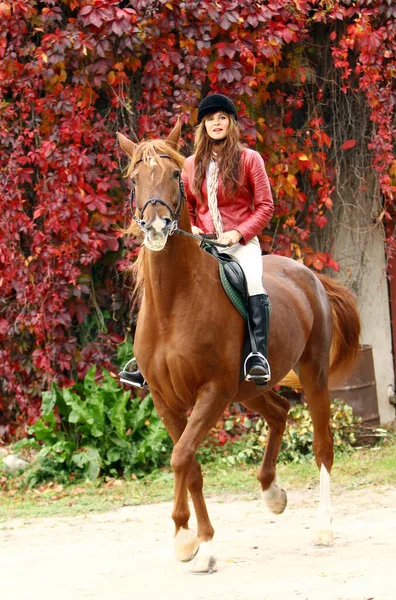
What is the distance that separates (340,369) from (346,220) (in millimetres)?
2948

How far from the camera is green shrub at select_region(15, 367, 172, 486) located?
8.56m

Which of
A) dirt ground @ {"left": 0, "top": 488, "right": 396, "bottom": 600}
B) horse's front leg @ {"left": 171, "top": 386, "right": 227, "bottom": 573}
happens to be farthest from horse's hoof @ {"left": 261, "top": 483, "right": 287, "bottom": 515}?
horse's front leg @ {"left": 171, "top": 386, "right": 227, "bottom": 573}

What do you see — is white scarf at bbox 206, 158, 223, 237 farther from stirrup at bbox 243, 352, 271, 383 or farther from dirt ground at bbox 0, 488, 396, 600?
dirt ground at bbox 0, 488, 396, 600

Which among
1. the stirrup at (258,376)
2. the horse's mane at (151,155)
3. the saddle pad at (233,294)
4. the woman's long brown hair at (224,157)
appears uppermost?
the horse's mane at (151,155)

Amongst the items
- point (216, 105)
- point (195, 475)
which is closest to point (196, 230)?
point (216, 105)

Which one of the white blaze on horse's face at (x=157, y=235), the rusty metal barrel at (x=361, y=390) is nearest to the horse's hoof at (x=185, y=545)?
the white blaze on horse's face at (x=157, y=235)

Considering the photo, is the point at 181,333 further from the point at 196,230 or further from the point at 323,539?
the point at 323,539

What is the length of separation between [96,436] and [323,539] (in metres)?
3.17

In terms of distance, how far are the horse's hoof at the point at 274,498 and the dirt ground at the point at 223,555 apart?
0.66 feet

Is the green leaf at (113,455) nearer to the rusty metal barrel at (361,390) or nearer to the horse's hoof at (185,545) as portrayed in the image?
the rusty metal barrel at (361,390)

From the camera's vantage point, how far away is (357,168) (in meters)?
9.77

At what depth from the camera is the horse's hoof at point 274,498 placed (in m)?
6.52

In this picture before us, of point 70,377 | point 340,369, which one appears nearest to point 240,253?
point 340,369

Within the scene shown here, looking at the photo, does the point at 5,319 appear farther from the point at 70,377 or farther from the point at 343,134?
the point at 343,134
